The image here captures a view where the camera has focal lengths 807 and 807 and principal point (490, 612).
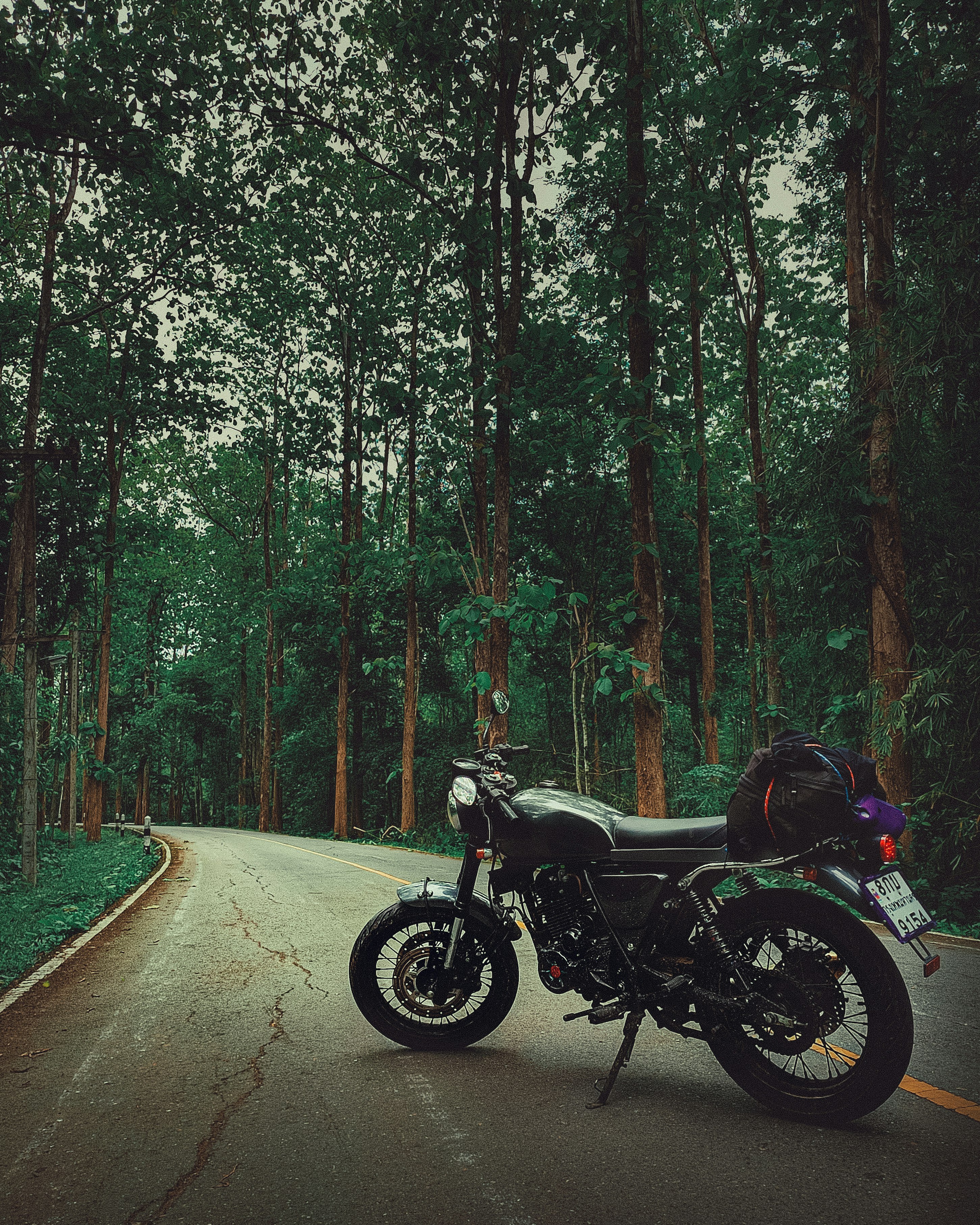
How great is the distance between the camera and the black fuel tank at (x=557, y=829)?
360 centimetres

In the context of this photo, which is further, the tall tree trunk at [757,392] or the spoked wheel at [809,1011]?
the tall tree trunk at [757,392]

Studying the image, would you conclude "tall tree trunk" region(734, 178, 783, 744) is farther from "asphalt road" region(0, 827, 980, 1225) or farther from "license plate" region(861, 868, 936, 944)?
"license plate" region(861, 868, 936, 944)

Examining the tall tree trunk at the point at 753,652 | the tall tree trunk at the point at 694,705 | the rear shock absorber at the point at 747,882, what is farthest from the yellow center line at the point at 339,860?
the tall tree trunk at the point at 694,705

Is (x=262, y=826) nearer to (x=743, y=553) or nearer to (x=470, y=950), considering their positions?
(x=743, y=553)

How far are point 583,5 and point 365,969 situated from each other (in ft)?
36.5

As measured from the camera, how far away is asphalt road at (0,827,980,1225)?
2.56 metres

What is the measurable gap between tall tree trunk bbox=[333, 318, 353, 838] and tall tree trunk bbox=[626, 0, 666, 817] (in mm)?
14509

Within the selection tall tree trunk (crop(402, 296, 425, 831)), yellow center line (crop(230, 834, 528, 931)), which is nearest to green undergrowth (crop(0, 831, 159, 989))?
yellow center line (crop(230, 834, 528, 931))

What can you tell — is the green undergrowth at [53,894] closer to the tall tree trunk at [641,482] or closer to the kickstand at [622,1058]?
the kickstand at [622,1058]

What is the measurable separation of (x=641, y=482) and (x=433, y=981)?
23.6 feet

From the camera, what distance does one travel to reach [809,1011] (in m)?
3.17

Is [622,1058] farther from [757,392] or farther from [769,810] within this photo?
[757,392]

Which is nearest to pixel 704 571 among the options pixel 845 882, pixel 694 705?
pixel 694 705

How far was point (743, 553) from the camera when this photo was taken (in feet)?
52.8
